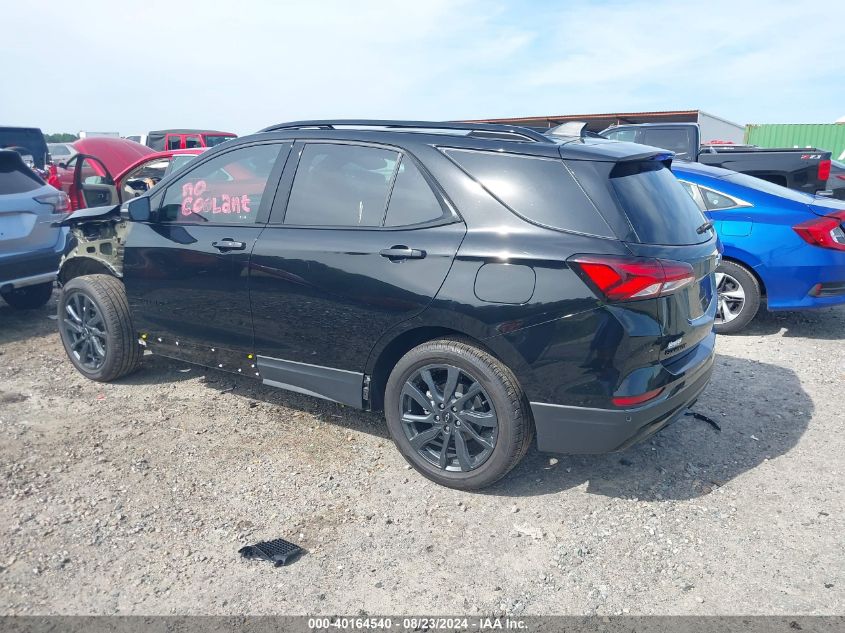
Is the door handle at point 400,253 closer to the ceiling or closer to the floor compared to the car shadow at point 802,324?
closer to the ceiling

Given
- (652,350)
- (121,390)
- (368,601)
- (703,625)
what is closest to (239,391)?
(121,390)

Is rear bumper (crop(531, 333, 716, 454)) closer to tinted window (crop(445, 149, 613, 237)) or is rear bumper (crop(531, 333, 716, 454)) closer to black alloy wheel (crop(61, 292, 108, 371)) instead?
tinted window (crop(445, 149, 613, 237))

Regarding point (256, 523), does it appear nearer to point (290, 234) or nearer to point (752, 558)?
point (290, 234)

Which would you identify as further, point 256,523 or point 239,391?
point 239,391

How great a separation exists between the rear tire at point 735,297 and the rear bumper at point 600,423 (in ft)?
10.1

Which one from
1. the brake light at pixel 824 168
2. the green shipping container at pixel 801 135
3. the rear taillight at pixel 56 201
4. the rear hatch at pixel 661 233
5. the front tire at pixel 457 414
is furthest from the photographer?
the green shipping container at pixel 801 135

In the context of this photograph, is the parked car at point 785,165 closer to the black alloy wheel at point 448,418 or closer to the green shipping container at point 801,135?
the black alloy wheel at point 448,418

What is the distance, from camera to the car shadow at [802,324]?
619 centimetres

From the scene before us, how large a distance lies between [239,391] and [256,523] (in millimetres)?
1764

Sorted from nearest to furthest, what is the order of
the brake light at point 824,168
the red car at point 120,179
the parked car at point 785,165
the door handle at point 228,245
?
the door handle at point 228,245 < the red car at point 120,179 < the brake light at point 824,168 < the parked car at point 785,165

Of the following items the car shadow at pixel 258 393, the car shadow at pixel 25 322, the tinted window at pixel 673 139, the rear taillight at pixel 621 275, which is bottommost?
the car shadow at pixel 258 393

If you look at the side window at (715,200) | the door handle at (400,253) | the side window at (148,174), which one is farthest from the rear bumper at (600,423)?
the side window at (148,174)

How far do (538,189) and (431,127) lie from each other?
835mm

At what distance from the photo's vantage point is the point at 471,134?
137 inches
